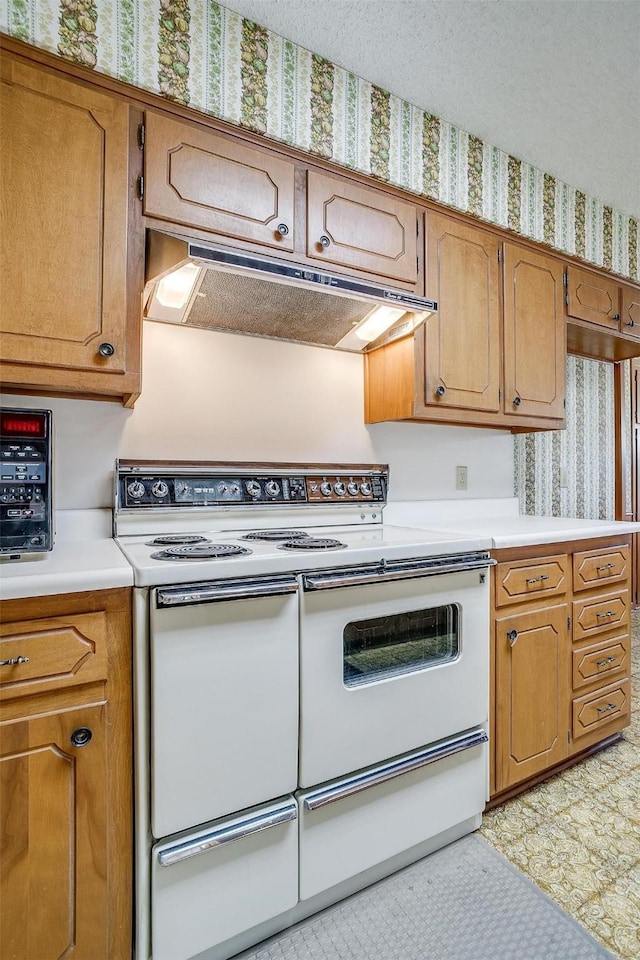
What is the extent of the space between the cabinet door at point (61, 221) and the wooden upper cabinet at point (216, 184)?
0.31ft

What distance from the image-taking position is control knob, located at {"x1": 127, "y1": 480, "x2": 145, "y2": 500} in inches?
66.3

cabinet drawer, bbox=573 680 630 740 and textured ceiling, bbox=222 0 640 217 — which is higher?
textured ceiling, bbox=222 0 640 217

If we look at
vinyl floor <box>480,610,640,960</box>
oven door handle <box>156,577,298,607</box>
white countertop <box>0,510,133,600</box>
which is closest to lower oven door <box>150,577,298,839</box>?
oven door handle <box>156,577,298,607</box>

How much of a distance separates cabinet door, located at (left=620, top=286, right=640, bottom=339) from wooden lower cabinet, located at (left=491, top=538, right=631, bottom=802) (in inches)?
51.6

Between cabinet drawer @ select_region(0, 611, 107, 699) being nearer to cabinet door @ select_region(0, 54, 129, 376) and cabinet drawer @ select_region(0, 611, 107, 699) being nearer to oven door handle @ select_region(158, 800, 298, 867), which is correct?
oven door handle @ select_region(158, 800, 298, 867)

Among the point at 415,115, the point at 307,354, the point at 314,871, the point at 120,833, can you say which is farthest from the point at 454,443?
the point at 120,833

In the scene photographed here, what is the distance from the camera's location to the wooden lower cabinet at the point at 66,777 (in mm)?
1009

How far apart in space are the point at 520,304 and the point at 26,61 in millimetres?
2000

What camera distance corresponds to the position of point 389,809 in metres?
1.46

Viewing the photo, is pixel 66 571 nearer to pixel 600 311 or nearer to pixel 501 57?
pixel 501 57

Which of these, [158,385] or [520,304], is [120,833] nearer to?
[158,385]

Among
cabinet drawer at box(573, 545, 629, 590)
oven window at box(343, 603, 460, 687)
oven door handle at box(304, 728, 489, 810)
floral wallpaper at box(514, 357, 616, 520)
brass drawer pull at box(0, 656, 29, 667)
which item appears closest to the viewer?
brass drawer pull at box(0, 656, 29, 667)

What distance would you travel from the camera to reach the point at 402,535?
1745 millimetres

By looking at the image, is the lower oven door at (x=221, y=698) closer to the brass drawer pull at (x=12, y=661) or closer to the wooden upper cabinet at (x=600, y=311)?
the brass drawer pull at (x=12, y=661)
